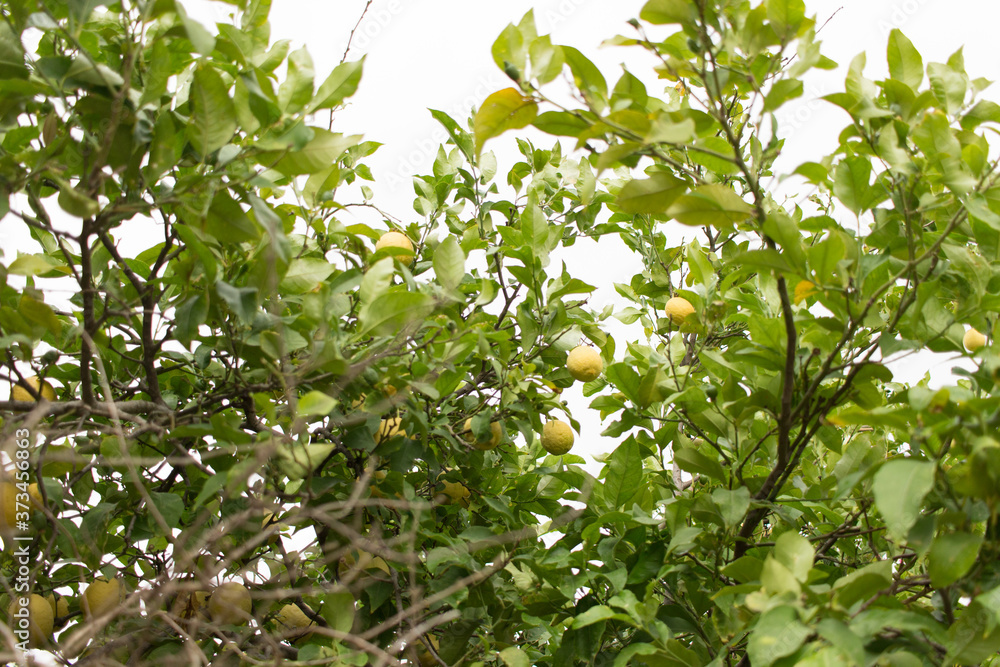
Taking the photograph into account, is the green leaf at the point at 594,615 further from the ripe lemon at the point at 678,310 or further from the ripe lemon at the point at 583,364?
the ripe lemon at the point at 678,310

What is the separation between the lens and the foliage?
116 centimetres

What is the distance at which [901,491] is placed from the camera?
96 cm

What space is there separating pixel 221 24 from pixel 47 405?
31.2 inches

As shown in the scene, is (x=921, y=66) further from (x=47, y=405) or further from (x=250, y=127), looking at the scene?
(x=47, y=405)

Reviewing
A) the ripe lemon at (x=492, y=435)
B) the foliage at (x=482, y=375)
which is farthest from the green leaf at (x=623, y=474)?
the ripe lemon at (x=492, y=435)

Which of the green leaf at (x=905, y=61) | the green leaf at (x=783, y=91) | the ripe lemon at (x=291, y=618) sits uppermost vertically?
the green leaf at (x=905, y=61)

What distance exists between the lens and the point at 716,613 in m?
1.47

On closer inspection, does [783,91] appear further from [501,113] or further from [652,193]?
[501,113]

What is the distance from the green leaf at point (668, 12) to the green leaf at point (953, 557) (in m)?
0.89

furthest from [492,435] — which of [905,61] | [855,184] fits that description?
[905,61]

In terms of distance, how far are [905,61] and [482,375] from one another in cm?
112

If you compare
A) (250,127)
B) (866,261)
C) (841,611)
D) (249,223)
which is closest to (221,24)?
(250,127)

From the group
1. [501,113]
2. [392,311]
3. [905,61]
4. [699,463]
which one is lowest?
[699,463]

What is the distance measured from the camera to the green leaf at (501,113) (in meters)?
1.17
